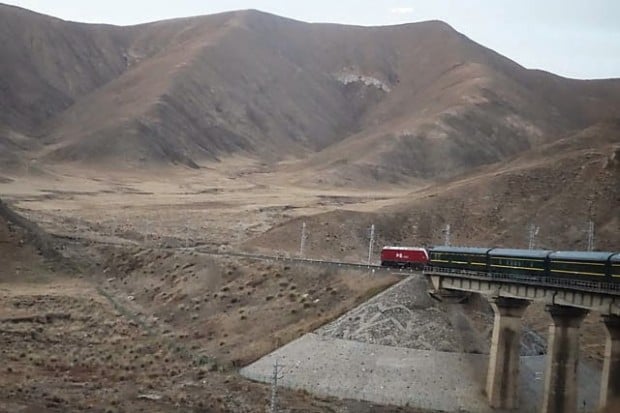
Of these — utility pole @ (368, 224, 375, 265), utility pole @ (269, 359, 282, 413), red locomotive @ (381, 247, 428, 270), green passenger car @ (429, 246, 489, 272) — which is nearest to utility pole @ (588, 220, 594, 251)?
utility pole @ (368, 224, 375, 265)

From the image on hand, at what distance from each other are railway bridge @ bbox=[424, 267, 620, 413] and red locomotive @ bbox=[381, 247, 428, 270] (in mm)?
13168

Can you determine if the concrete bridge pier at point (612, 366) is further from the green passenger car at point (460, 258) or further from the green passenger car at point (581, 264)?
the green passenger car at point (460, 258)

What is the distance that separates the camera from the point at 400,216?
354 feet

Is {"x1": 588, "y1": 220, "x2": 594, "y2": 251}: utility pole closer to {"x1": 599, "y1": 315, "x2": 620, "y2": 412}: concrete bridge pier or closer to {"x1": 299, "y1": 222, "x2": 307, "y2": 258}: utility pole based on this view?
{"x1": 299, "y1": 222, "x2": 307, "y2": 258}: utility pole

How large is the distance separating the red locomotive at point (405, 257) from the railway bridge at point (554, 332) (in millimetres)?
13168

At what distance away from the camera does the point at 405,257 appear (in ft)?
238

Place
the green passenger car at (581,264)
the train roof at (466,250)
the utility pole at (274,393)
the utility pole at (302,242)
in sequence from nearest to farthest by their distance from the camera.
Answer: the green passenger car at (581,264), the utility pole at (274,393), the train roof at (466,250), the utility pole at (302,242)

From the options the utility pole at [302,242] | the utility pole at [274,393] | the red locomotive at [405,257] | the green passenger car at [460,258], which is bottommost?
the utility pole at [274,393]

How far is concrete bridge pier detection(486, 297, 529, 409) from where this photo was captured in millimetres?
52031

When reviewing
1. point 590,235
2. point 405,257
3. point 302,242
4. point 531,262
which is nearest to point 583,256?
point 531,262

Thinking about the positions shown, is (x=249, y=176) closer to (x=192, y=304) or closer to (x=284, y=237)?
(x=284, y=237)

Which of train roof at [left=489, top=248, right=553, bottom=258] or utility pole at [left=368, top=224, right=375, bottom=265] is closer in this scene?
train roof at [left=489, top=248, right=553, bottom=258]

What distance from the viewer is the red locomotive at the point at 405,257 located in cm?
7119

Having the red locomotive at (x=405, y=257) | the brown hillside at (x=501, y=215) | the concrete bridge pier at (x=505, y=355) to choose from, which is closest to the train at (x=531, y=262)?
the red locomotive at (x=405, y=257)
